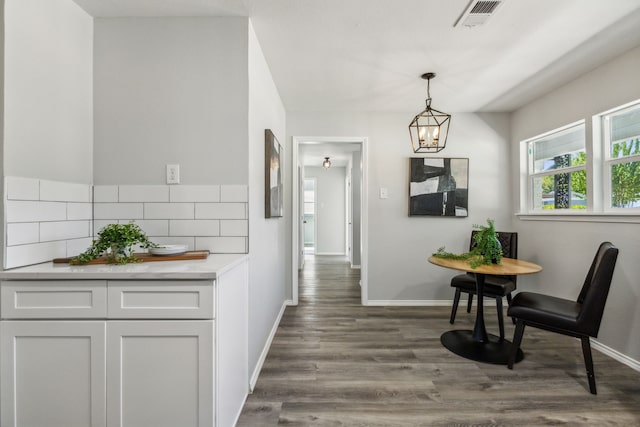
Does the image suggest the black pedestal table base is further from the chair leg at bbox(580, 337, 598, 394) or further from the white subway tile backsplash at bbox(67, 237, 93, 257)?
the white subway tile backsplash at bbox(67, 237, 93, 257)

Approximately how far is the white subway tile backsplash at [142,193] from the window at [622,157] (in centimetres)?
335

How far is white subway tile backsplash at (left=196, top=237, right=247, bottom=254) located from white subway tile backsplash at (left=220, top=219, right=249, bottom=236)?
30 mm

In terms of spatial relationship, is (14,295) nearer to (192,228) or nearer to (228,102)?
(192,228)

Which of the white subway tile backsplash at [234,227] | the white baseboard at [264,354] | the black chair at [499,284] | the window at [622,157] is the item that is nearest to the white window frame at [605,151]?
the window at [622,157]

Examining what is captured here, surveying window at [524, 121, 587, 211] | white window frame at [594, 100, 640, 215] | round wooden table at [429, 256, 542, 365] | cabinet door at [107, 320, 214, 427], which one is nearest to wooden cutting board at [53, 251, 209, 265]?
cabinet door at [107, 320, 214, 427]

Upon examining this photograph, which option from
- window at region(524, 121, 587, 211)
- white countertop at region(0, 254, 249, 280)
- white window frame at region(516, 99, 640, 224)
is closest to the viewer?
white countertop at region(0, 254, 249, 280)

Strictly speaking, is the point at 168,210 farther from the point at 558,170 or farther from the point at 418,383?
the point at 558,170

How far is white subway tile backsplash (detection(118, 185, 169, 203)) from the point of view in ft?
5.90

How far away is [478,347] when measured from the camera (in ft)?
7.86

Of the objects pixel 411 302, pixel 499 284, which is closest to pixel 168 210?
pixel 499 284

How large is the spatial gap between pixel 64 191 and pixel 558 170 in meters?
4.02

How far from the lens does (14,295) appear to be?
1.24 metres

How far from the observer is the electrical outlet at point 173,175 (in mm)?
1798

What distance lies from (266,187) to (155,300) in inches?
49.3
